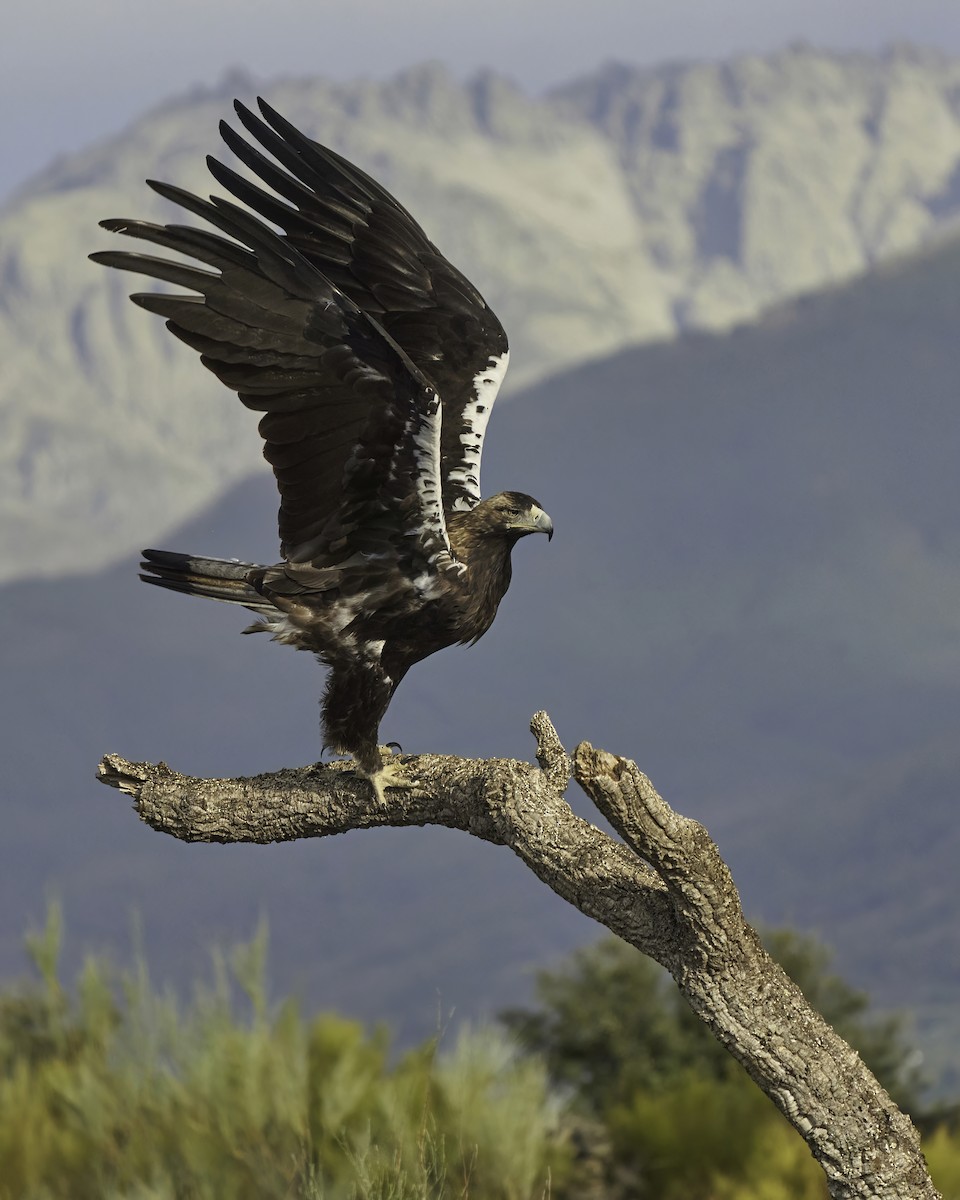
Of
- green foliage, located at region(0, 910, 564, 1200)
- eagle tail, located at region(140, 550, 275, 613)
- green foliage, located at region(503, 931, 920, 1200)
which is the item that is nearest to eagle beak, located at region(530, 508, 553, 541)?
eagle tail, located at region(140, 550, 275, 613)

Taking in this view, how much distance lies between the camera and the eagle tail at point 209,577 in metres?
6.93

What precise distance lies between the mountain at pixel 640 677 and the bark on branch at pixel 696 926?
90.2 meters

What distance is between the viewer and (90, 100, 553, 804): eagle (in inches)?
238

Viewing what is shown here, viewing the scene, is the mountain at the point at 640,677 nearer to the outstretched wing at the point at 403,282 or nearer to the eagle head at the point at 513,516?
the outstretched wing at the point at 403,282

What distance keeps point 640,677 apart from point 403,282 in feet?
408

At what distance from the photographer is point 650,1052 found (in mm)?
15516

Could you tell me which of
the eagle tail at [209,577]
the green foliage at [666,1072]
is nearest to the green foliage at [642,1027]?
the green foliage at [666,1072]

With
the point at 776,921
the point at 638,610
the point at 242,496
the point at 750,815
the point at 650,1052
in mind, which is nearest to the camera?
the point at 650,1052

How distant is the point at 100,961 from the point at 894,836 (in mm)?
92482

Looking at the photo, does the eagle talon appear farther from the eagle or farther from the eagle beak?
the eagle beak

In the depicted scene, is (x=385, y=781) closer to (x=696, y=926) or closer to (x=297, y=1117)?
(x=696, y=926)

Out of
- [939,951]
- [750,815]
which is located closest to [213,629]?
[750,815]

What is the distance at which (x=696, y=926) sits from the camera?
5324 millimetres

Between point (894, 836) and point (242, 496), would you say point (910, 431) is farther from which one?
point (242, 496)
